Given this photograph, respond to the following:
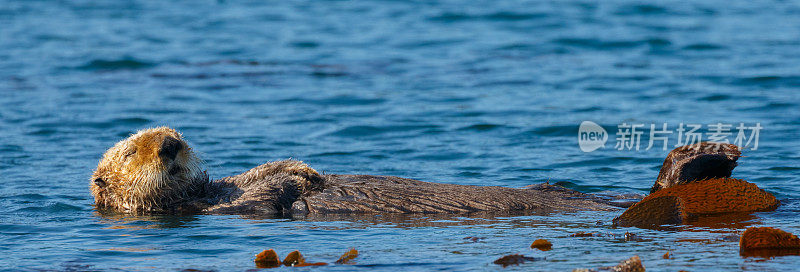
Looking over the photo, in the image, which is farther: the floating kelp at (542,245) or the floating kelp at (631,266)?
the floating kelp at (542,245)

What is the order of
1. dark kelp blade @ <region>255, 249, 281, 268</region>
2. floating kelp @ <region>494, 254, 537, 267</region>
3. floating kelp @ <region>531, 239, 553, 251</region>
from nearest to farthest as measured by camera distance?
floating kelp @ <region>494, 254, 537, 267</region> → dark kelp blade @ <region>255, 249, 281, 268</region> → floating kelp @ <region>531, 239, 553, 251</region>

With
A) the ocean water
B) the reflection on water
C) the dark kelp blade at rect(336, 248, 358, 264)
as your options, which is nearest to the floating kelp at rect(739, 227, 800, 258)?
the ocean water

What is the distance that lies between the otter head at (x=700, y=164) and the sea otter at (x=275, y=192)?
542 millimetres

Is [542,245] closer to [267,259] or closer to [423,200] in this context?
[423,200]

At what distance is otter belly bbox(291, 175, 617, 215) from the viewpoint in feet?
20.0

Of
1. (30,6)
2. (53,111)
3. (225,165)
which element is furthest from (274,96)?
(30,6)

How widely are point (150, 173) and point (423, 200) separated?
5.79ft

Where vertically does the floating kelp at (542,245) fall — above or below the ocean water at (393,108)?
below

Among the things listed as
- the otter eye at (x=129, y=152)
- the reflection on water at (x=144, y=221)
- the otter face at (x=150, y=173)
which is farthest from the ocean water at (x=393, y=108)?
the otter eye at (x=129, y=152)

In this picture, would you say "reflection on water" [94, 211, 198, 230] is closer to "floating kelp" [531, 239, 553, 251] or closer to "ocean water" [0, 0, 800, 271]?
"ocean water" [0, 0, 800, 271]

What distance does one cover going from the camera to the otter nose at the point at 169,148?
235 inches

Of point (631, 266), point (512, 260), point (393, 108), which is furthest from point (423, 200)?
point (393, 108)

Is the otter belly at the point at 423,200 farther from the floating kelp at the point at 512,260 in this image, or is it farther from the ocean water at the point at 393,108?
the floating kelp at the point at 512,260

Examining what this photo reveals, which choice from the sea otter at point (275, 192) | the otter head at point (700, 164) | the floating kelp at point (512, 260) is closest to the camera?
the floating kelp at point (512, 260)
